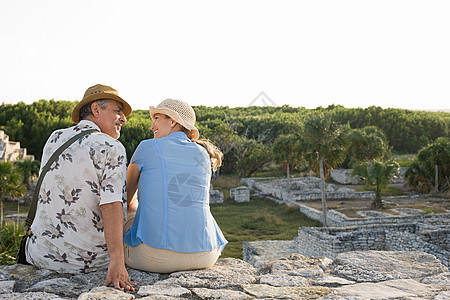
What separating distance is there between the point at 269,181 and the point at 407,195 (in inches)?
382

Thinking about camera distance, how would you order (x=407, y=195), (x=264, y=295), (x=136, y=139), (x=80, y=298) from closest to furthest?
(x=80, y=298)
(x=264, y=295)
(x=407, y=195)
(x=136, y=139)

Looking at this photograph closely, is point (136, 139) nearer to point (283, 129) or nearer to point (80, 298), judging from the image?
point (283, 129)

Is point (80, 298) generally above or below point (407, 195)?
above

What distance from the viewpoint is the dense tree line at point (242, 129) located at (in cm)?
3794

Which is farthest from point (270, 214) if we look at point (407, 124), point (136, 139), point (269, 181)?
point (407, 124)

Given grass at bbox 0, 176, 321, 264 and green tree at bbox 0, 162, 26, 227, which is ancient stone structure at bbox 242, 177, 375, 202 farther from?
green tree at bbox 0, 162, 26, 227

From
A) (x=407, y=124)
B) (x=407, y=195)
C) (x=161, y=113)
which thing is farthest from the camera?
(x=407, y=124)

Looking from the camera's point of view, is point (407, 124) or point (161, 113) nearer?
point (161, 113)

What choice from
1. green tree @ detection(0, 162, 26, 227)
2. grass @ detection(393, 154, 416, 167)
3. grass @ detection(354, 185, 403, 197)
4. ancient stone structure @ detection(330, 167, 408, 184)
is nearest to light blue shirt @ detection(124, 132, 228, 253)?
green tree @ detection(0, 162, 26, 227)

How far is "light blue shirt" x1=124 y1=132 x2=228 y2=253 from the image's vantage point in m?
A: 2.44

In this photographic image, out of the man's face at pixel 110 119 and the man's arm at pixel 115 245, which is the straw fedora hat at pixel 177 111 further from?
the man's arm at pixel 115 245

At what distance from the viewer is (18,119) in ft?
136

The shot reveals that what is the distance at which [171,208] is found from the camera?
2.44 m

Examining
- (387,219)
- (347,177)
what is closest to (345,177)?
(347,177)
